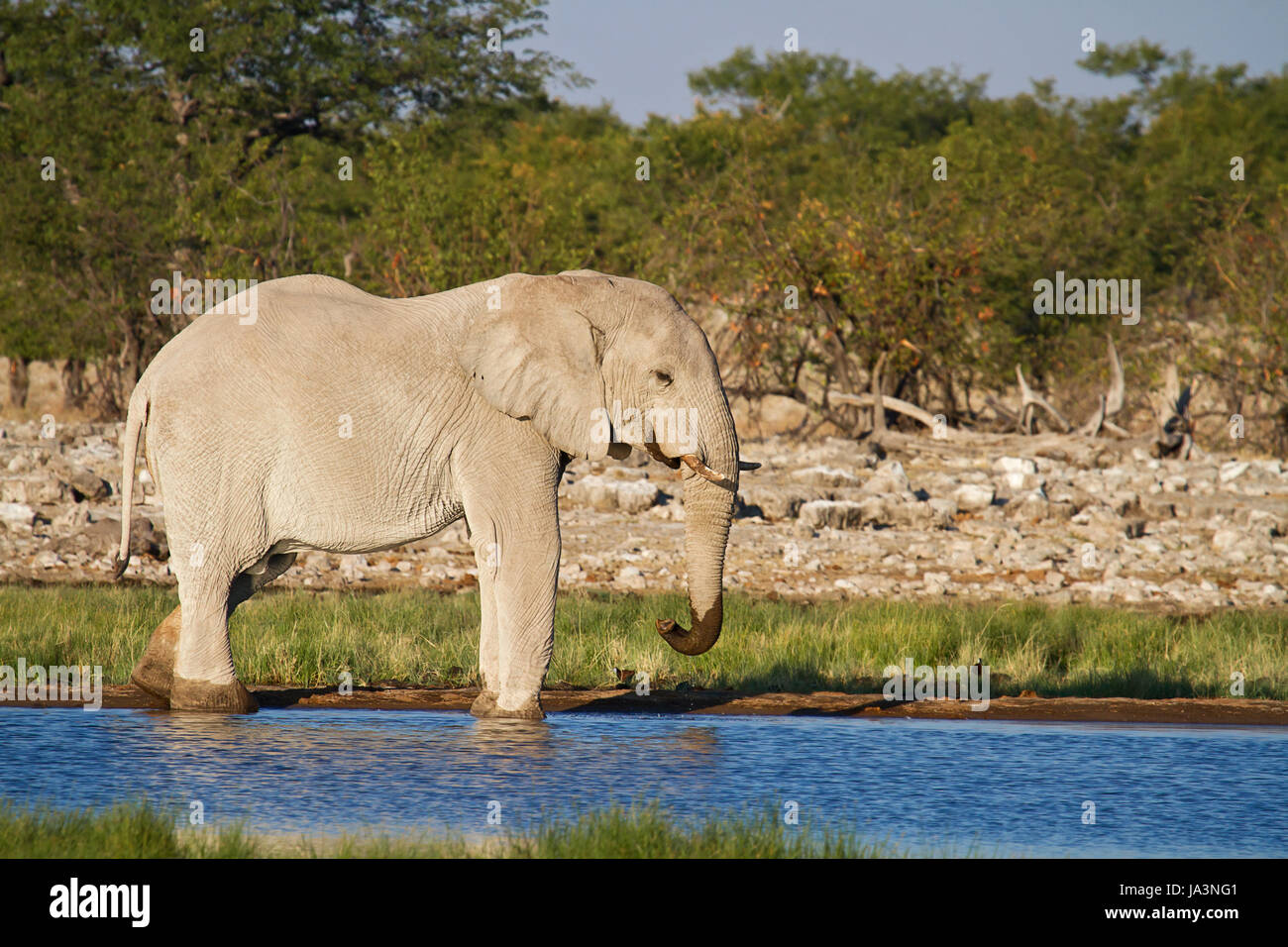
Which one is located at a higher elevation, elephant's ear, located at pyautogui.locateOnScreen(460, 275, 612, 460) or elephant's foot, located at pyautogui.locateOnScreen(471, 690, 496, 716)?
elephant's ear, located at pyautogui.locateOnScreen(460, 275, 612, 460)

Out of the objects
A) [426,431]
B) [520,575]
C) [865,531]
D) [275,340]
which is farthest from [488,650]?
[865,531]

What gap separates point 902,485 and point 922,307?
20.9 ft

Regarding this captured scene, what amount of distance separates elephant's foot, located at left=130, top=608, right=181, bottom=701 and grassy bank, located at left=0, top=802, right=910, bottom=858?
3.01 metres

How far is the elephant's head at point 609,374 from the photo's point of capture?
936 centimetres

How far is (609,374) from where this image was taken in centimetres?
951

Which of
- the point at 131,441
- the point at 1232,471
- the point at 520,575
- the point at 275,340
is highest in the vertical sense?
the point at 275,340

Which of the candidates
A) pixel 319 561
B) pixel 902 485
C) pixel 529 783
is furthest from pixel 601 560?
pixel 529 783

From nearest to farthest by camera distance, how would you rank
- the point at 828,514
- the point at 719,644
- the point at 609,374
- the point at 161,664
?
the point at 609,374
the point at 161,664
the point at 719,644
the point at 828,514

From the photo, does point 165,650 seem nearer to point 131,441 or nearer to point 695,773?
point 131,441

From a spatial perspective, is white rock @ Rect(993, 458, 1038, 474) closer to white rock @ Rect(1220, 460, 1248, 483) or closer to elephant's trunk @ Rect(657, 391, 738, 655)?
white rock @ Rect(1220, 460, 1248, 483)

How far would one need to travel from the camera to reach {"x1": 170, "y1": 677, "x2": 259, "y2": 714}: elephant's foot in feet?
31.2

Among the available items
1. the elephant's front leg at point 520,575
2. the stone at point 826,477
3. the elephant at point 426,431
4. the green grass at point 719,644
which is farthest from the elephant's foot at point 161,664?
the stone at point 826,477

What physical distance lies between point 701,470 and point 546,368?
1.02 metres

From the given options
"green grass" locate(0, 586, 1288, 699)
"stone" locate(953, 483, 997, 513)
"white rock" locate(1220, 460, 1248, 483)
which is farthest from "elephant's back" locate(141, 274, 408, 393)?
"white rock" locate(1220, 460, 1248, 483)
